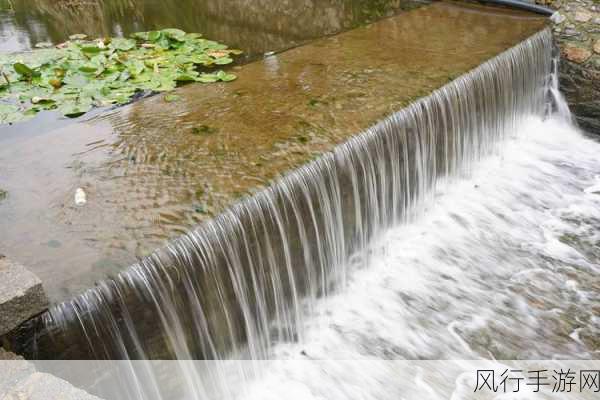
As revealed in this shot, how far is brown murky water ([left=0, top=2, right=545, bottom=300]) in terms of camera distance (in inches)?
105

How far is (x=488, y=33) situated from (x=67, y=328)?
5.54m

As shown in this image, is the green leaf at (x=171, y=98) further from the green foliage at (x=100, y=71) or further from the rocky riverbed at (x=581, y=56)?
the rocky riverbed at (x=581, y=56)

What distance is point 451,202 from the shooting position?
479 cm

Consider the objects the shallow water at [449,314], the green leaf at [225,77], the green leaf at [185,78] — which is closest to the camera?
the shallow water at [449,314]

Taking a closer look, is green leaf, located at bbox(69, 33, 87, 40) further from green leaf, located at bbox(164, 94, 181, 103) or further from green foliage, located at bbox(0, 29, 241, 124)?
green leaf, located at bbox(164, 94, 181, 103)

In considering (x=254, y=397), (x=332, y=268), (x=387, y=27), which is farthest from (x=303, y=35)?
(x=254, y=397)

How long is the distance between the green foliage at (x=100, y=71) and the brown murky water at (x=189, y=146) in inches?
14.5

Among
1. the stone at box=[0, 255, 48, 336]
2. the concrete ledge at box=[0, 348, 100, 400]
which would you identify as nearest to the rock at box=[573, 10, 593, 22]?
the stone at box=[0, 255, 48, 336]

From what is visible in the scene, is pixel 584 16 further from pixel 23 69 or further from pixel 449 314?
pixel 23 69

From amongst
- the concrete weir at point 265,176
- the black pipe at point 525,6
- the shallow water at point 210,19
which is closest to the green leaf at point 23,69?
the shallow water at point 210,19

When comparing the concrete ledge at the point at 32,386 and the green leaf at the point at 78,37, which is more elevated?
the green leaf at the point at 78,37

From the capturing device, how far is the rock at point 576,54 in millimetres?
5824

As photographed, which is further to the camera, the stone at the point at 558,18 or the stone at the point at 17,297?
the stone at the point at 558,18

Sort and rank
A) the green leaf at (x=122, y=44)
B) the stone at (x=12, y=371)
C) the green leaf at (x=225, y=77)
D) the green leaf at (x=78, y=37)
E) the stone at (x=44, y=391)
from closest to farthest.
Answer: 1. the stone at (x=44, y=391)
2. the stone at (x=12, y=371)
3. the green leaf at (x=225, y=77)
4. the green leaf at (x=122, y=44)
5. the green leaf at (x=78, y=37)
